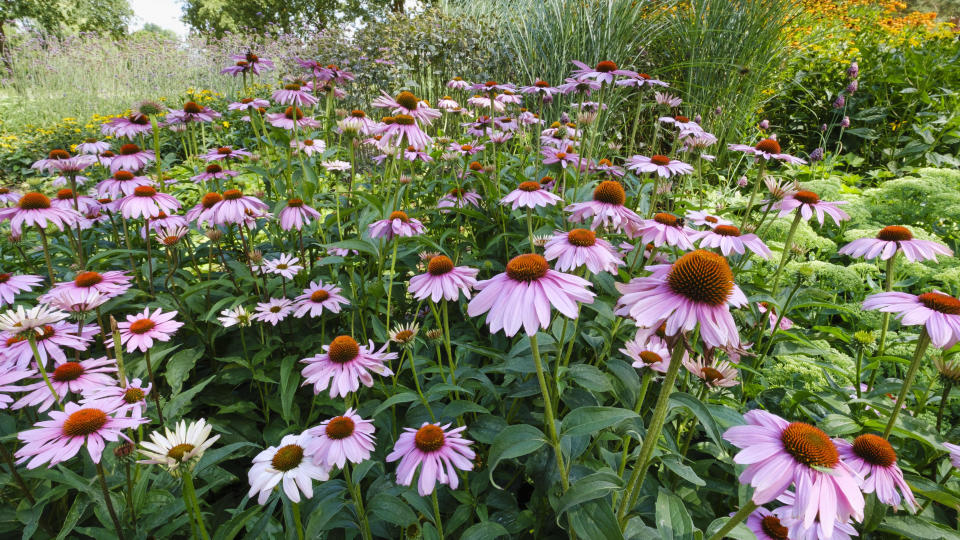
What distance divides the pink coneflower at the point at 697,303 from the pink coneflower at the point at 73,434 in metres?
0.99

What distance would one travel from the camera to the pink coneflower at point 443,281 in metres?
1.19

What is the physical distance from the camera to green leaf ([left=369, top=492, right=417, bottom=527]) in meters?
1.01

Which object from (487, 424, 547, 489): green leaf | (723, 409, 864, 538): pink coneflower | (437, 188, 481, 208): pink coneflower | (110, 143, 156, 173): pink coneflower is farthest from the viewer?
(437, 188, 481, 208): pink coneflower

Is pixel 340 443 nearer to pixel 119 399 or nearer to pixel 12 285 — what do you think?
pixel 119 399

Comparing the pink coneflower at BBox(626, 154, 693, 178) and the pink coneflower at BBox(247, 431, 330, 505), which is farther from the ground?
the pink coneflower at BBox(626, 154, 693, 178)

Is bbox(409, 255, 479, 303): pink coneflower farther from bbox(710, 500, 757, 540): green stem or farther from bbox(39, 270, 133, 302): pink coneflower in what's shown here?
bbox(39, 270, 133, 302): pink coneflower

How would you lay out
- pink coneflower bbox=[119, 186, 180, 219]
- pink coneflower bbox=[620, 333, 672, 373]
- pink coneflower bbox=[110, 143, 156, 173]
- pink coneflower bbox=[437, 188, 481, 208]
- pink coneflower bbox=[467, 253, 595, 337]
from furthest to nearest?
pink coneflower bbox=[437, 188, 481, 208], pink coneflower bbox=[110, 143, 156, 173], pink coneflower bbox=[119, 186, 180, 219], pink coneflower bbox=[620, 333, 672, 373], pink coneflower bbox=[467, 253, 595, 337]

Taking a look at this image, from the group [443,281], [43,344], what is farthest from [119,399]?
[443,281]

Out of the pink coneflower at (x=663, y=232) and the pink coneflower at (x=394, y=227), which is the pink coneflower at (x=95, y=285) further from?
the pink coneflower at (x=663, y=232)

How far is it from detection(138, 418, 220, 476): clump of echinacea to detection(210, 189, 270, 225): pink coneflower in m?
0.92

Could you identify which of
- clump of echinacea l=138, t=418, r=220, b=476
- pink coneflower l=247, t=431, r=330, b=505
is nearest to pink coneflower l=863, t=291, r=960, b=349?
pink coneflower l=247, t=431, r=330, b=505

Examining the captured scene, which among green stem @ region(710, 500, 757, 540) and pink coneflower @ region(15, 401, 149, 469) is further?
pink coneflower @ region(15, 401, 149, 469)

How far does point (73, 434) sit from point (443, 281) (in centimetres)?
84

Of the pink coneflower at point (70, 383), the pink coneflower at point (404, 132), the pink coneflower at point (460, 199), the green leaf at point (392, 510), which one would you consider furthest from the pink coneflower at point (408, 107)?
the green leaf at point (392, 510)
